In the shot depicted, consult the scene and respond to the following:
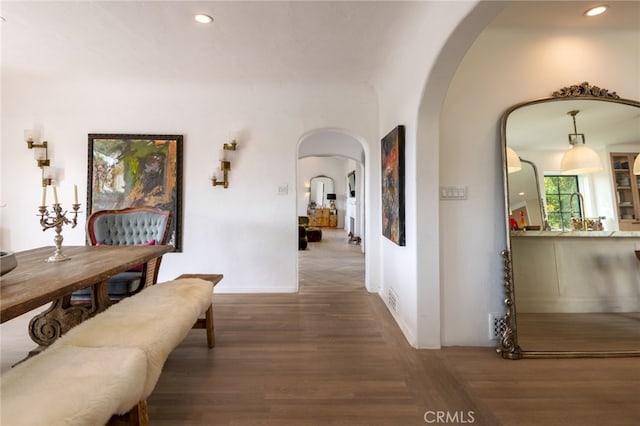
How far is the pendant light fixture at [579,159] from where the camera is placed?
96.4 inches

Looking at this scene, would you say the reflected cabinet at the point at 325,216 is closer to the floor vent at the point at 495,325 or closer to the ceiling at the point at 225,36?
the ceiling at the point at 225,36

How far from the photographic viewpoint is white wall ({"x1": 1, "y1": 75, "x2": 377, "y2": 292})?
3.87 metres

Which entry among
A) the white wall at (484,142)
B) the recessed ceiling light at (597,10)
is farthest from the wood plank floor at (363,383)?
the recessed ceiling light at (597,10)

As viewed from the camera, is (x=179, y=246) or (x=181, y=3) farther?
(x=179, y=246)

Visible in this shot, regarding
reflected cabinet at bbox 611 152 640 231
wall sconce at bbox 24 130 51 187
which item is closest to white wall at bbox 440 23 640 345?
reflected cabinet at bbox 611 152 640 231

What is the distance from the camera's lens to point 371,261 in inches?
158

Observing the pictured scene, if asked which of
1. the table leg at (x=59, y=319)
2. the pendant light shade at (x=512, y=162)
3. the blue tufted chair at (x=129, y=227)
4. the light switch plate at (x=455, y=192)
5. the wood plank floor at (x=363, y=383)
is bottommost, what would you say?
the wood plank floor at (x=363, y=383)

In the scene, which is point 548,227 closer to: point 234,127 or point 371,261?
point 371,261

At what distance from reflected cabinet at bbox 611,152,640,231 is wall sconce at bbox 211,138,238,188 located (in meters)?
3.82

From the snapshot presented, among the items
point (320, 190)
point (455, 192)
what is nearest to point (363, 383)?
point (455, 192)

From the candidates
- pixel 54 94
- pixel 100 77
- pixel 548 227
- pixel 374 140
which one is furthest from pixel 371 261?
pixel 54 94

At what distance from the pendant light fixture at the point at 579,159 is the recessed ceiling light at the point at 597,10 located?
2.31 ft

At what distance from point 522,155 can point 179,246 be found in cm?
387

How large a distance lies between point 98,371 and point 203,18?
2585mm
